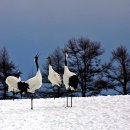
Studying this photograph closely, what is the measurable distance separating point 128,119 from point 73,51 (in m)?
35.9

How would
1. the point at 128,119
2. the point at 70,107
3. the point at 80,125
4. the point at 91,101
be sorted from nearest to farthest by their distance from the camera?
the point at 80,125 < the point at 128,119 < the point at 70,107 < the point at 91,101

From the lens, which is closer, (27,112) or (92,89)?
(27,112)

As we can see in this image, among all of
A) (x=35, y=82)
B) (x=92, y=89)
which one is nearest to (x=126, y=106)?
(x=35, y=82)

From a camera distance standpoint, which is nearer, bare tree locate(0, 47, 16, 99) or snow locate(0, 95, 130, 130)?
snow locate(0, 95, 130, 130)

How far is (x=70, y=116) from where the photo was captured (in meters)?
22.0

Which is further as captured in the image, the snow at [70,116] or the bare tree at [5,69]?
the bare tree at [5,69]

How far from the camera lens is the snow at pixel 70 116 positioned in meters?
19.9

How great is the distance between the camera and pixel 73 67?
55938mm

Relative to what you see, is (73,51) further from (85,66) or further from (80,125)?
(80,125)

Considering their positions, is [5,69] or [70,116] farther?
[5,69]

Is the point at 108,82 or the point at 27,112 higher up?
the point at 108,82

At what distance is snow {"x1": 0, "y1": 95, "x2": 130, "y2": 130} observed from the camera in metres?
19.9

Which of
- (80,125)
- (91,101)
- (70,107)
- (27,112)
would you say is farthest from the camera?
(91,101)

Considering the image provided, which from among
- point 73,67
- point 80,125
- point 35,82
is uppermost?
point 73,67
